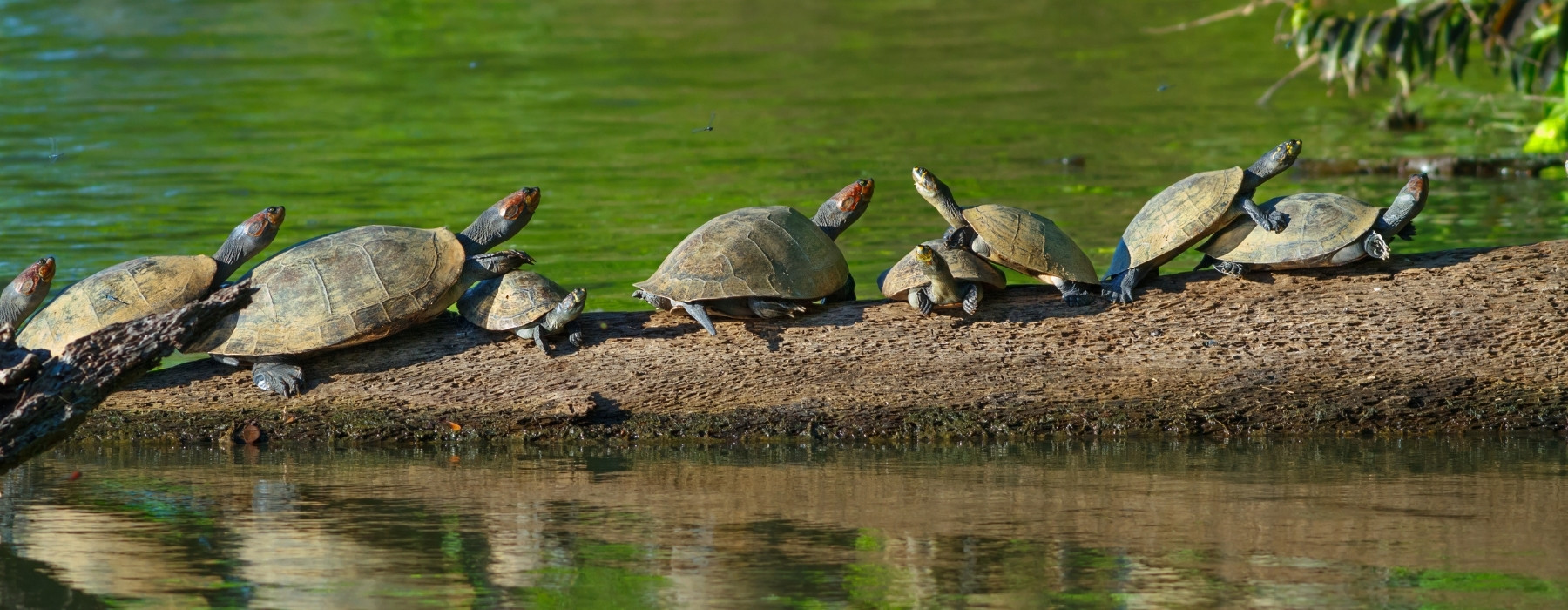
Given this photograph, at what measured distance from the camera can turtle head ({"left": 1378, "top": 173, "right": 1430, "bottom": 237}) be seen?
6059 mm

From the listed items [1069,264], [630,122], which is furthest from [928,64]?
[1069,264]

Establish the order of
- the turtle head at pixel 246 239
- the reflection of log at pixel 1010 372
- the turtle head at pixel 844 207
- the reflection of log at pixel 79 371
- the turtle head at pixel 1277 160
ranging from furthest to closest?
1. the turtle head at pixel 844 207
2. the turtle head at pixel 1277 160
3. the turtle head at pixel 246 239
4. the reflection of log at pixel 1010 372
5. the reflection of log at pixel 79 371

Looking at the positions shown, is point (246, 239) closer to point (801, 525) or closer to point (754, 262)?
point (754, 262)

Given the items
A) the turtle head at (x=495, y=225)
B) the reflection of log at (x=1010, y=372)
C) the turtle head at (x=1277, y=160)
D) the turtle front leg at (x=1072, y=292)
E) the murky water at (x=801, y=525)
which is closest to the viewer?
the murky water at (x=801, y=525)

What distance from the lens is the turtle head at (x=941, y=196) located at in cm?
634

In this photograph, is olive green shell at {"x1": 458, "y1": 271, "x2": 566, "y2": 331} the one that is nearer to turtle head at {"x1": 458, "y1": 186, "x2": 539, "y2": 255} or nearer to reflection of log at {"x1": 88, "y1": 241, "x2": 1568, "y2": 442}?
reflection of log at {"x1": 88, "y1": 241, "x2": 1568, "y2": 442}

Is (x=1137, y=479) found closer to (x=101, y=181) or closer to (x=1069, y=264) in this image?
(x=1069, y=264)

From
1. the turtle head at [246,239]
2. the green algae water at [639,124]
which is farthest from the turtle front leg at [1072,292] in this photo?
the turtle head at [246,239]

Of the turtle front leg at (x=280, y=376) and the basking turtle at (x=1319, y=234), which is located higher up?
the basking turtle at (x=1319, y=234)

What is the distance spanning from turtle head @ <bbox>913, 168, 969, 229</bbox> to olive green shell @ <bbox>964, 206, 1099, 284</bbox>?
0.06 meters

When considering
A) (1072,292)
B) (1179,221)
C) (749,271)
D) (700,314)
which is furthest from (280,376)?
(1179,221)

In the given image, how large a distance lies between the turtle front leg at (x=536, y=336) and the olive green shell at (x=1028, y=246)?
178 centimetres

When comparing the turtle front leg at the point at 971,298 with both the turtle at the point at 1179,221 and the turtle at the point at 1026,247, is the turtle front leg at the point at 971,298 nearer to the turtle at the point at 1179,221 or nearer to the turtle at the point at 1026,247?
the turtle at the point at 1026,247

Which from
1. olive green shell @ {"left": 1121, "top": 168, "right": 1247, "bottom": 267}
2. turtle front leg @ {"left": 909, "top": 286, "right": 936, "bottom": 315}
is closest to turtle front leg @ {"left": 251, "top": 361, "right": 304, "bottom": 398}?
turtle front leg @ {"left": 909, "top": 286, "right": 936, "bottom": 315}
